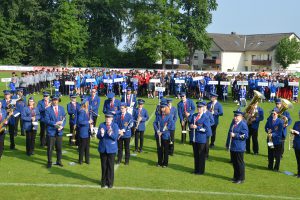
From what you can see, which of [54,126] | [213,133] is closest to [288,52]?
[213,133]

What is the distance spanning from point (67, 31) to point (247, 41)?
4381cm

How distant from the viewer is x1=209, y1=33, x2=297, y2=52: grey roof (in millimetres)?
83500

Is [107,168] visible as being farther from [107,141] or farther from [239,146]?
[239,146]

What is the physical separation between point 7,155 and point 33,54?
5281 cm

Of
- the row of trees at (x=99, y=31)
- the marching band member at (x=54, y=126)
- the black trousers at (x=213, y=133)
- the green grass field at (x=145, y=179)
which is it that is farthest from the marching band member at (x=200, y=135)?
the row of trees at (x=99, y=31)

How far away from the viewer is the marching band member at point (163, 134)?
13172 mm

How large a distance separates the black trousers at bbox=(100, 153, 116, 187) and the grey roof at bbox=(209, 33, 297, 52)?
76354mm

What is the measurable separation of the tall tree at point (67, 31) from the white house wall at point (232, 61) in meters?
32.7

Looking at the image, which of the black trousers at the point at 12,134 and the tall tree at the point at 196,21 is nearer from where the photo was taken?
the black trousers at the point at 12,134

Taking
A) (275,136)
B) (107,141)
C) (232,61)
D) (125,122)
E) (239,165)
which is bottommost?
(239,165)

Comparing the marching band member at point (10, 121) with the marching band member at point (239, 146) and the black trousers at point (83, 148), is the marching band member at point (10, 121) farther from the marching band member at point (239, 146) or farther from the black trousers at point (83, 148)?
the marching band member at point (239, 146)

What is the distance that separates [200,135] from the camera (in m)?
Answer: 12.5

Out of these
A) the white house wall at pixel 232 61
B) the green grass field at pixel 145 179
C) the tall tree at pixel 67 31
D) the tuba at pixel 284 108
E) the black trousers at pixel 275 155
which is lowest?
the green grass field at pixel 145 179

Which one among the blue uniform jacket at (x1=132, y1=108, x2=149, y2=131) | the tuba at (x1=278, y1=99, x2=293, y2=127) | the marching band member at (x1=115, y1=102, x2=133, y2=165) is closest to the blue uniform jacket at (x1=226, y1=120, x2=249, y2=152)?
the tuba at (x1=278, y1=99, x2=293, y2=127)
